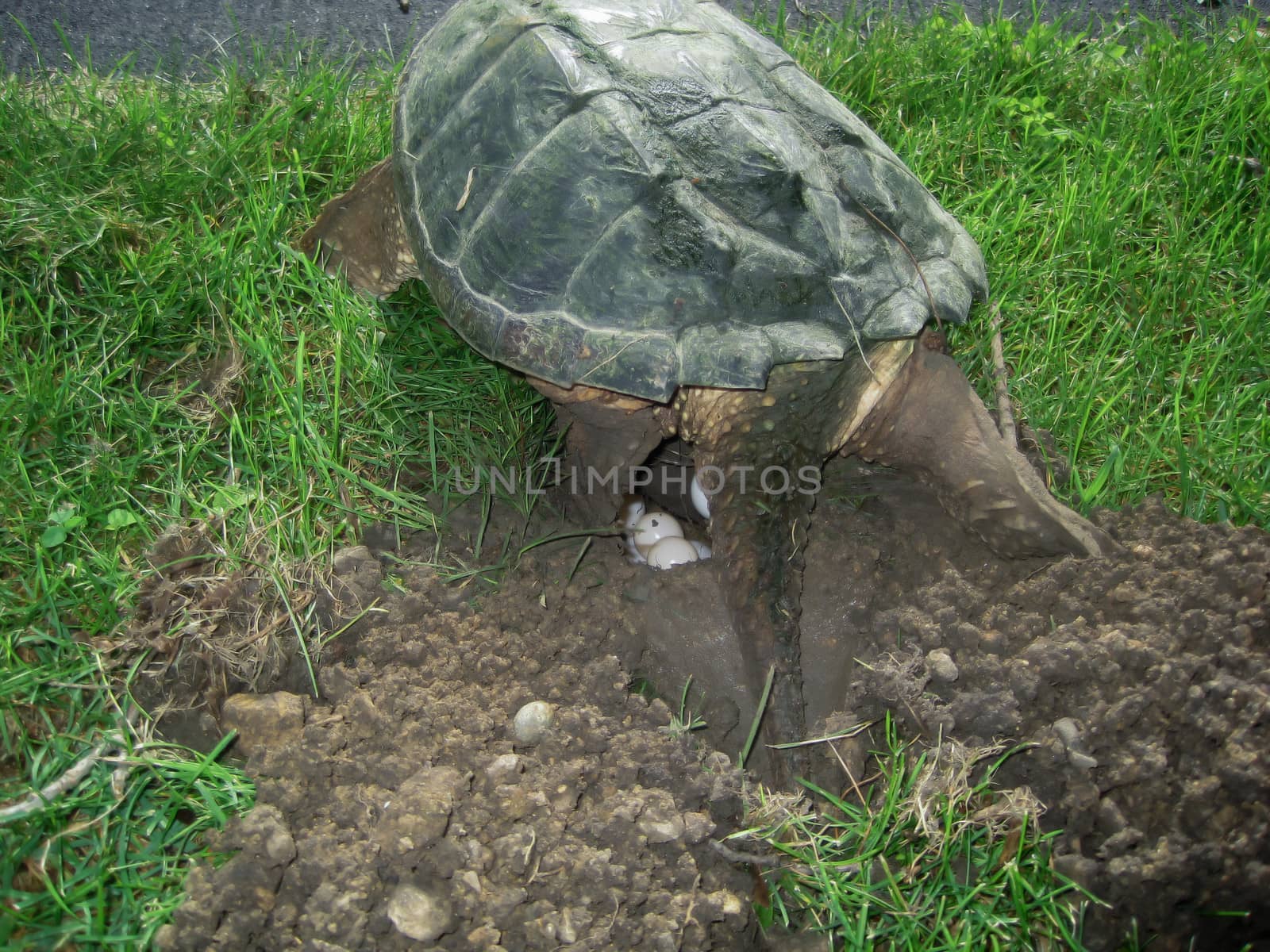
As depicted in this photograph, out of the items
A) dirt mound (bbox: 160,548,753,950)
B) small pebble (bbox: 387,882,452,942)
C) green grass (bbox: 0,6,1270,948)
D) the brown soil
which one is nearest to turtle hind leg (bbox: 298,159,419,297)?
green grass (bbox: 0,6,1270,948)

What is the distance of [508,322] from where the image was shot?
2006mm

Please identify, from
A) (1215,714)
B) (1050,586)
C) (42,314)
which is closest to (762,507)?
(1050,586)

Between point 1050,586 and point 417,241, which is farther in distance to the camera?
point 417,241

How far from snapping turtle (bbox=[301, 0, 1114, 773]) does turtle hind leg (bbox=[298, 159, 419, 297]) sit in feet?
0.96

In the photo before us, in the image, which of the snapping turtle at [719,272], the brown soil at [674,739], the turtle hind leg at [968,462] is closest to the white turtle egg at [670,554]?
the brown soil at [674,739]

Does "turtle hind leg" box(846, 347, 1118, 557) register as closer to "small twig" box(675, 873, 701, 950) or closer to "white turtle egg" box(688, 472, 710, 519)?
"white turtle egg" box(688, 472, 710, 519)

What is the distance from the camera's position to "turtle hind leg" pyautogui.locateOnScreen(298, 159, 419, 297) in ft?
8.07

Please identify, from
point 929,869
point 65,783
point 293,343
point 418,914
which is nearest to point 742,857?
point 929,869

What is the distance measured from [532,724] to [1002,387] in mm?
1534

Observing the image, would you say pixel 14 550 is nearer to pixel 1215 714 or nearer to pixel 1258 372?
pixel 1215 714

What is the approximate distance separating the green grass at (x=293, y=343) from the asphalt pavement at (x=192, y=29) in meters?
0.19

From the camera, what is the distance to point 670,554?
2324 mm

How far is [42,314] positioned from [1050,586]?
265cm

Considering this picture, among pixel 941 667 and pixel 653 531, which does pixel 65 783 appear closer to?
pixel 653 531
